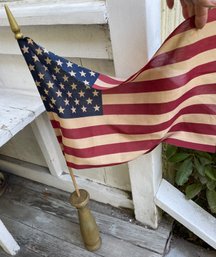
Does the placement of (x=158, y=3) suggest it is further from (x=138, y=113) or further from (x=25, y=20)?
(x=25, y=20)

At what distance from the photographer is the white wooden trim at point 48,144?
132cm

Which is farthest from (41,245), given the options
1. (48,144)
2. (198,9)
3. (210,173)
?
(198,9)

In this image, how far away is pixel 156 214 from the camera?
1.28 meters

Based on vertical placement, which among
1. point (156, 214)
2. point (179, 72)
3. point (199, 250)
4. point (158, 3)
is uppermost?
point (158, 3)

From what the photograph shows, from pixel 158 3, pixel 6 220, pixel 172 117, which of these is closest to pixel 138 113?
pixel 172 117

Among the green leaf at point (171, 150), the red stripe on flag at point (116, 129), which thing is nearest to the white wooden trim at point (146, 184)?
the green leaf at point (171, 150)

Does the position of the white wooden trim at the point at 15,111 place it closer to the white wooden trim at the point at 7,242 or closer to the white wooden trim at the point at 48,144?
the white wooden trim at the point at 48,144

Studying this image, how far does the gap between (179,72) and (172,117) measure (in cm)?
14

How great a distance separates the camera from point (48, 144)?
141cm

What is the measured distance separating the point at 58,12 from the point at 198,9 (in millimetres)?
445

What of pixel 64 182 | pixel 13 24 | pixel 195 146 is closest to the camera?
pixel 13 24

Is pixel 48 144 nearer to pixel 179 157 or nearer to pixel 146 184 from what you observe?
pixel 146 184

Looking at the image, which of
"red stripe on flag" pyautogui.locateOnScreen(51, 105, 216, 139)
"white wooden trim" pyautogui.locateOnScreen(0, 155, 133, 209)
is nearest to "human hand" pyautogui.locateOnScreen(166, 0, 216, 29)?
"red stripe on flag" pyautogui.locateOnScreen(51, 105, 216, 139)

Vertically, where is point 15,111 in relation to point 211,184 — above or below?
above
